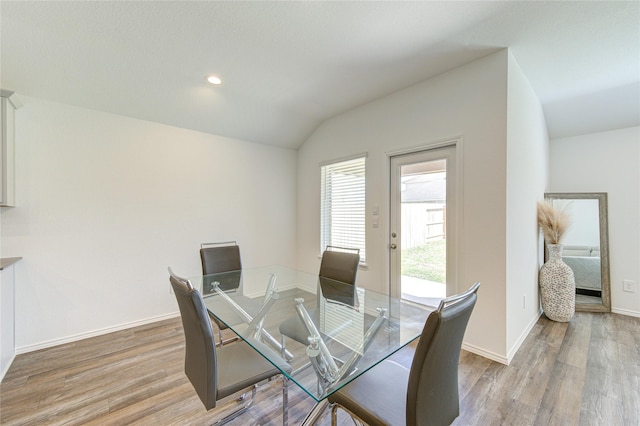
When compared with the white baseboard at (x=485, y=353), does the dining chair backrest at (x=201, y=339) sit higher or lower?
higher

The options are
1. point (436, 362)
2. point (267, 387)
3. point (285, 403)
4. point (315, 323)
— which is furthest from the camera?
point (267, 387)

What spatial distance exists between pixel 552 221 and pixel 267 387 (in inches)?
133

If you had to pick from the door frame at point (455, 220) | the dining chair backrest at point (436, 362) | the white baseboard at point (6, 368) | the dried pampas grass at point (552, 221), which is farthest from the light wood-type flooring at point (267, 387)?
the dried pampas grass at point (552, 221)

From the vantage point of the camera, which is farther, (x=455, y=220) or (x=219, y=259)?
(x=219, y=259)

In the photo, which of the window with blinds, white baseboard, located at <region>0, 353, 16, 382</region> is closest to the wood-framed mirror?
the window with blinds

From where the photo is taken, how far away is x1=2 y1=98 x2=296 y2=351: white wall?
245 centimetres

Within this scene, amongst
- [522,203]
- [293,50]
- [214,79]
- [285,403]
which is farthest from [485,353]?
[214,79]

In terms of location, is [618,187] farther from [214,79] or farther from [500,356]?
[214,79]

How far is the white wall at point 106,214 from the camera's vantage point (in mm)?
2451

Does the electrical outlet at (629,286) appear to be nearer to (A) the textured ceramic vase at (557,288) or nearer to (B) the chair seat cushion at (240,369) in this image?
(A) the textured ceramic vase at (557,288)

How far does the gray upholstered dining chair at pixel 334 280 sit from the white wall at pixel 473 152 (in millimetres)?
743

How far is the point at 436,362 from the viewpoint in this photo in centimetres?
93

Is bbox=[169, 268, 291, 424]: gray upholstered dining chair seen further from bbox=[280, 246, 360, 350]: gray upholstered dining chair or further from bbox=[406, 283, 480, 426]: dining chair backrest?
bbox=[406, 283, 480, 426]: dining chair backrest

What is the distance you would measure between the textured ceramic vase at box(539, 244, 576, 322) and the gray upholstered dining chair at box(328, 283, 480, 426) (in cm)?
282
